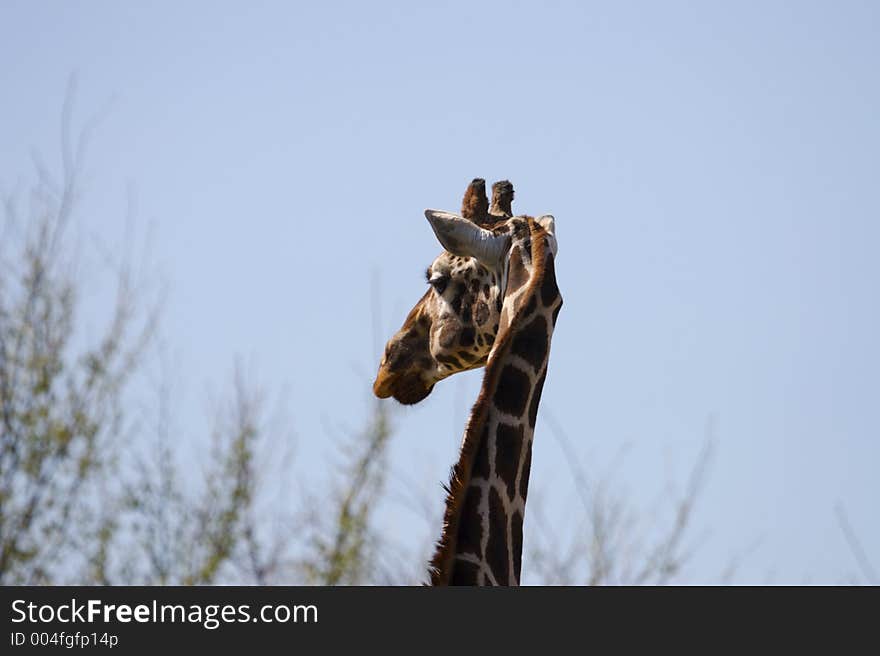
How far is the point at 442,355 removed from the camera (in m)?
8.05

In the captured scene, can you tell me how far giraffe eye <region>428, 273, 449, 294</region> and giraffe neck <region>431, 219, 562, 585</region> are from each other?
→ 95 centimetres

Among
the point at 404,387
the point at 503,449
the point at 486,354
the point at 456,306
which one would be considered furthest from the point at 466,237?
the point at 503,449

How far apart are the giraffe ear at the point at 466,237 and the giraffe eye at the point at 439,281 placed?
49 centimetres

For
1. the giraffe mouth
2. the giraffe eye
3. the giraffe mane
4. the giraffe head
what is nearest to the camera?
the giraffe mane

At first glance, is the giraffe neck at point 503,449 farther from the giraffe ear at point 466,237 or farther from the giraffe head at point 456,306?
the giraffe ear at point 466,237

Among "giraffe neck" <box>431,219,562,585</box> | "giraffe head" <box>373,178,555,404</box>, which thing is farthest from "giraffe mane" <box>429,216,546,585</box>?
"giraffe head" <box>373,178,555,404</box>

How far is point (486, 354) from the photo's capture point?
7.95 m

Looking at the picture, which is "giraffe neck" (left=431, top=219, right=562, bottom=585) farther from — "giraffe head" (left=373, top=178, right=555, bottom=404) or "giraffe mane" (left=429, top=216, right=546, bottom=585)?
"giraffe head" (left=373, top=178, right=555, bottom=404)

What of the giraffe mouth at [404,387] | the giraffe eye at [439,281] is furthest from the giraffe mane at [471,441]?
the giraffe mouth at [404,387]

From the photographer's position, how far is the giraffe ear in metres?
7.50
